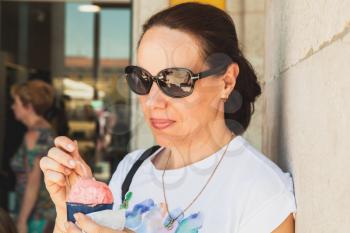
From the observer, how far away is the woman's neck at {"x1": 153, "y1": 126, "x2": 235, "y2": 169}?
1917 millimetres

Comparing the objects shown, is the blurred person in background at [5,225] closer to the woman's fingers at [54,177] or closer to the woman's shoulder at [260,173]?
the woman's fingers at [54,177]

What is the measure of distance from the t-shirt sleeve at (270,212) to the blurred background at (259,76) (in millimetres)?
45

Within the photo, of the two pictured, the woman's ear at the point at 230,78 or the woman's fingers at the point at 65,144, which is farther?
the woman's ear at the point at 230,78

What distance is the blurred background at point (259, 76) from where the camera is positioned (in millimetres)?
1224

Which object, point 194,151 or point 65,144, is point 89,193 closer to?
point 65,144

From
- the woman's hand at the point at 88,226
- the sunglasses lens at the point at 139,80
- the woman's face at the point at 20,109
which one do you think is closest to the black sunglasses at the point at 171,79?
the sunglasses lens at the point at 139,80

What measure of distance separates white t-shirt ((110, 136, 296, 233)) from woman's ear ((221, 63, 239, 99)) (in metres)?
0.16

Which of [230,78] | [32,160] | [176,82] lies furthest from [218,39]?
[32,160]

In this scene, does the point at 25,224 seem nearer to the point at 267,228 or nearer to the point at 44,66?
the point at 267,228

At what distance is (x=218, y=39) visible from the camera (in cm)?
194

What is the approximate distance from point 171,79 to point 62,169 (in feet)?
1.45

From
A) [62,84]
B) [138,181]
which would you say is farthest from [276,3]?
[62,84]

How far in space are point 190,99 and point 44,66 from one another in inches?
287

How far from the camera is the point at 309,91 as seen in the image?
1.51 m
